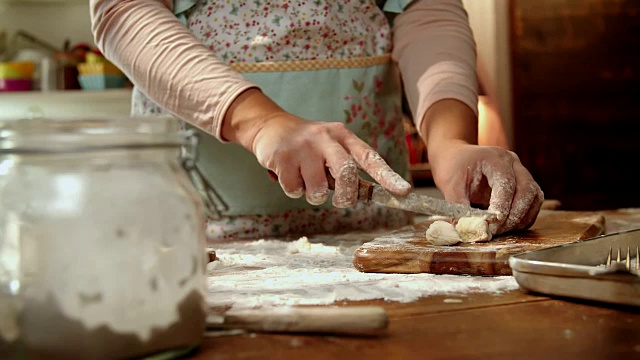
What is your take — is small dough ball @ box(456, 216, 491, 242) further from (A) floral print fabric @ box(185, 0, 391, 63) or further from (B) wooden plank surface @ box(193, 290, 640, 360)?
(A) floral print fabric @ box(185, 0, 391, 63)

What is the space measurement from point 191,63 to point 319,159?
264mm

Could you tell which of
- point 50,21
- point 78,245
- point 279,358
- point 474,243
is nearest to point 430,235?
point 474,243

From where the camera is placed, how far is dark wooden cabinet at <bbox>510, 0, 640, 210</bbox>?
3746 mm

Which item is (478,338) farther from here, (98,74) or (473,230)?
(98,74)

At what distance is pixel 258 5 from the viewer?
4.33 ft

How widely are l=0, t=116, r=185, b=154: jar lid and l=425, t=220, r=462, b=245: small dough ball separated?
0.55 meters

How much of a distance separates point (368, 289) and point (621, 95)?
11.6 ft

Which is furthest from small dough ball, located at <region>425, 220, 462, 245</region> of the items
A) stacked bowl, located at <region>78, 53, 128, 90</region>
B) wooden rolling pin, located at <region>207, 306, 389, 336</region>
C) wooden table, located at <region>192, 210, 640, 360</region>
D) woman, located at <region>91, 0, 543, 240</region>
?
stacked bowl, located at <region>78, 53, 128, 90</region>

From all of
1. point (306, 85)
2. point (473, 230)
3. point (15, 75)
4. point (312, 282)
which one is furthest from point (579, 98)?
point (312, 282)

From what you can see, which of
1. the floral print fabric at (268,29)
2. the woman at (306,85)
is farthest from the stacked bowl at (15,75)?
the floral print fabric at (268,29)

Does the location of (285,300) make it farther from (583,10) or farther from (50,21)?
(583,10)

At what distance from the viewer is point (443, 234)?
37.5 inches

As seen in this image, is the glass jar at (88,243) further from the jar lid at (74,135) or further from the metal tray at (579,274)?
the metal tray at (579,274)

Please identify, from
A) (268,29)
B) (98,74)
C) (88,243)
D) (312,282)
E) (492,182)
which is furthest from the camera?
(98,74)
